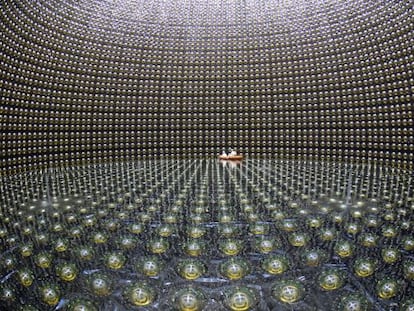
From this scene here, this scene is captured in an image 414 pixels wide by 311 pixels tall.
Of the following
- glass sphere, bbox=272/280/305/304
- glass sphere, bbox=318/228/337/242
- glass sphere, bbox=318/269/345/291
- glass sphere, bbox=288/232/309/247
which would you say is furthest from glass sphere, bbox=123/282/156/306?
glass sphere, bbox=318/228/337/242

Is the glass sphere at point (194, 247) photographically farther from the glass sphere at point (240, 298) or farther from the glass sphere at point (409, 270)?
the glass sphere at point (409, 270)

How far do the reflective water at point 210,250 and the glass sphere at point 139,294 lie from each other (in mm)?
11

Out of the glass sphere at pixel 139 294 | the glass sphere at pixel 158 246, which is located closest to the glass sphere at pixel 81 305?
the glass sphere at pixel 139 294

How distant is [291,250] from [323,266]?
19.4 inches

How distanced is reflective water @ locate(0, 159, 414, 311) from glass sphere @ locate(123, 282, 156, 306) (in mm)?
11

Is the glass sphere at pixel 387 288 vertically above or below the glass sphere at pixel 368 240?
below

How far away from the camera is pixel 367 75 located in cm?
1433

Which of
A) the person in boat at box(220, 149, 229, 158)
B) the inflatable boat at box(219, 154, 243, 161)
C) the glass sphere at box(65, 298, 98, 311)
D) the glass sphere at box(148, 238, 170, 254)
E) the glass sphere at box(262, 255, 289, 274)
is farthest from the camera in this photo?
the person in boat at box(220, 149, 229, 158)

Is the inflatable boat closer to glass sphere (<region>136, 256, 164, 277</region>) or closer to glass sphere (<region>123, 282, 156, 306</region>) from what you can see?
glass sphere (<region>136, 256, 164, 277</region>)

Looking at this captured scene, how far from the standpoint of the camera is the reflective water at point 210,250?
3.81 metres

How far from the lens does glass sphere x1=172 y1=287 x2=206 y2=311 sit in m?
3.62

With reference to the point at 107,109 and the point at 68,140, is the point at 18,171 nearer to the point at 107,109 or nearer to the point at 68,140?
the point at 68,140

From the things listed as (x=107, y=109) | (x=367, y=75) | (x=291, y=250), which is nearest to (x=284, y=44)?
(x=367, y=75)

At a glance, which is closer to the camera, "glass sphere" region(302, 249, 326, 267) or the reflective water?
the reflective water
